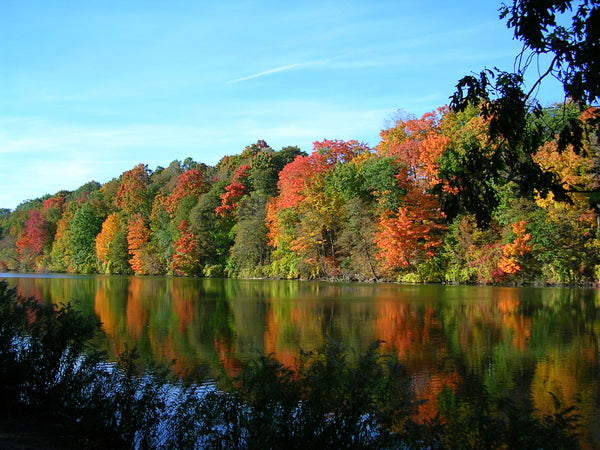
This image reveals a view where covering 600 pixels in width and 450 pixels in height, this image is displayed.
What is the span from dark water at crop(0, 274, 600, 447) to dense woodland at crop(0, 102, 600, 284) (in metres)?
4.66

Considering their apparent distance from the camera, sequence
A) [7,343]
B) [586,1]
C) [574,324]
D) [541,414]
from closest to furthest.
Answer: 1. [586,1]
2. [7,343]
3. [541,414]
4. [574,324]

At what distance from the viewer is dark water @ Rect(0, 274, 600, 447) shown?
9734 mm

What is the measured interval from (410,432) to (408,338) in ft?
32.3

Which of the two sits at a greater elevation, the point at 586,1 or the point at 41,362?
the point at 586,1

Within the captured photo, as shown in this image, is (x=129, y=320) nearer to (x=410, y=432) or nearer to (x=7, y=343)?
(x=7, y=343)

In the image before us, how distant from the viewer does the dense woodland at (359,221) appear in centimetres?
3456

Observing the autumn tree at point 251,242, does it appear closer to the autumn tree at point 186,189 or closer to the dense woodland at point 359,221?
the dense woodland at point 359,221

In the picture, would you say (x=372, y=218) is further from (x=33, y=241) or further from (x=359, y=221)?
(x=33, y=241)

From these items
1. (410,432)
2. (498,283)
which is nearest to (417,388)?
(410,432)

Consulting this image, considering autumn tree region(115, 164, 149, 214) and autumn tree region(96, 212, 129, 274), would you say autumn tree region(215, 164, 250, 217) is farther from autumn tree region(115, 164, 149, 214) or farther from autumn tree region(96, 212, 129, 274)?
autumn tree region(115, 164, 149, 214)

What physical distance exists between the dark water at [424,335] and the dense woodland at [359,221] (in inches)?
183

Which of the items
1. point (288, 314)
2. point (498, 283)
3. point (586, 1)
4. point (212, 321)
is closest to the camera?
point (586, 1)

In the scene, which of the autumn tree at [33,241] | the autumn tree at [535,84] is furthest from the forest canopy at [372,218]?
the autumn tree at [33,241]

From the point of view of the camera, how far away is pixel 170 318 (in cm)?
1919
